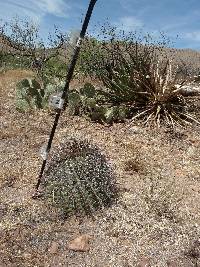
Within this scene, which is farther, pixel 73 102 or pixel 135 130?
pixel 73 102

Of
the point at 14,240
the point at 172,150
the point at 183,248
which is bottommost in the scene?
the point at 14,240

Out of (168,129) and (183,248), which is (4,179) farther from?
(168,129)

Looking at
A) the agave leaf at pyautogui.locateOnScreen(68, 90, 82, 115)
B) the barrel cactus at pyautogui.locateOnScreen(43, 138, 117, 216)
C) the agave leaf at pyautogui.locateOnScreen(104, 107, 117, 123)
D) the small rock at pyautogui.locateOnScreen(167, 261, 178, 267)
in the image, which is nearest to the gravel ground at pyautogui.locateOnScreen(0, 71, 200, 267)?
the small rock at pyautogui.locateOnScreen(167, 261, 178, 267)

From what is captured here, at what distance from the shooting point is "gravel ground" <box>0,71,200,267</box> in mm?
5117

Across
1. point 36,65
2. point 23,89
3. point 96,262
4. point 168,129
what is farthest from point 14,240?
point 36,65

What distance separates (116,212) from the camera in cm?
581

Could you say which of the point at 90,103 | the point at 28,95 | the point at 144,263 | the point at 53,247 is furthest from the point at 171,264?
the point at 28,95

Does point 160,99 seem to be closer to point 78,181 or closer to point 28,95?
point 28,95

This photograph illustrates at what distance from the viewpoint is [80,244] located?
5223 mm

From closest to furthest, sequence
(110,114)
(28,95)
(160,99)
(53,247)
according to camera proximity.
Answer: (53,247)
(110,114)
(160,99)
(28,95)

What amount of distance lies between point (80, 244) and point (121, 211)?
0.80 metres

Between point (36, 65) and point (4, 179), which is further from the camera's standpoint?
point (36, 65)

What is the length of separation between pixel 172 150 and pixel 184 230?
269 cm

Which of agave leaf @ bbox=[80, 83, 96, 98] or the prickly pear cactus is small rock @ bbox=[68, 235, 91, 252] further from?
the prickly pear cactus
